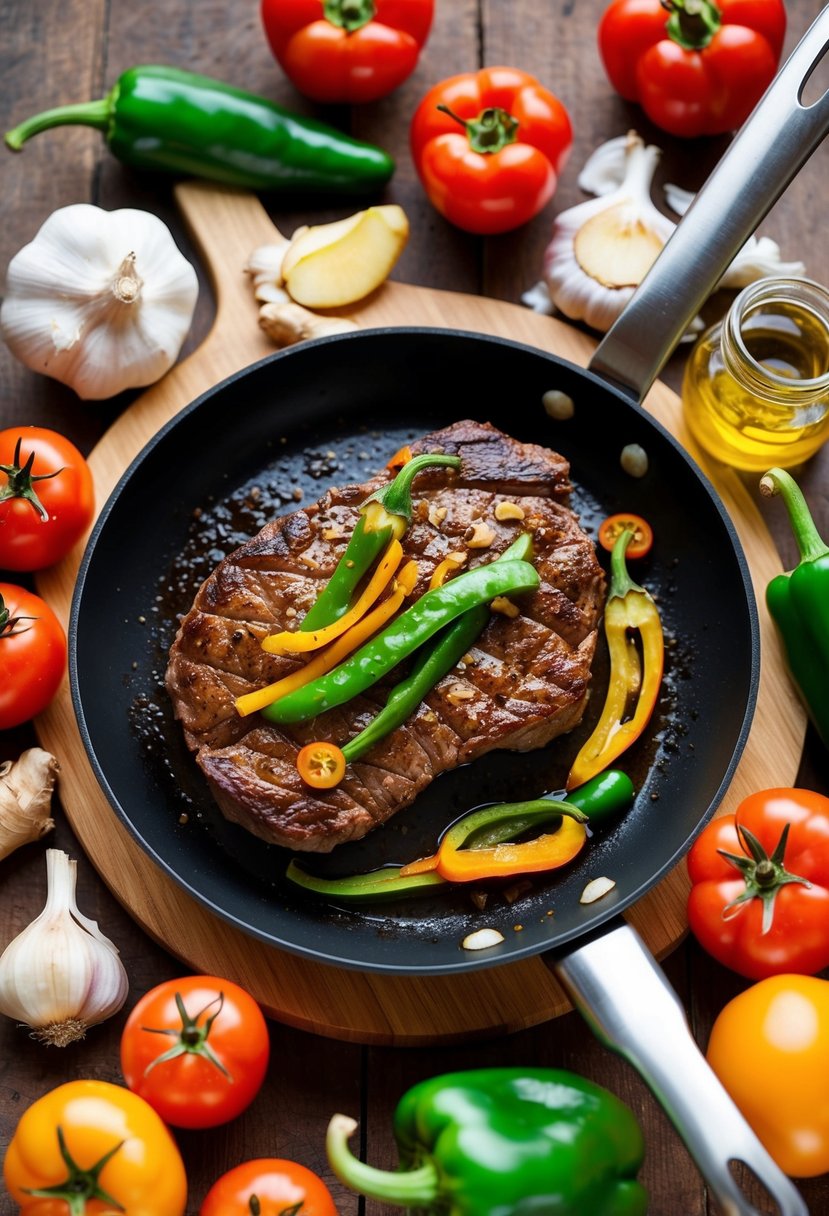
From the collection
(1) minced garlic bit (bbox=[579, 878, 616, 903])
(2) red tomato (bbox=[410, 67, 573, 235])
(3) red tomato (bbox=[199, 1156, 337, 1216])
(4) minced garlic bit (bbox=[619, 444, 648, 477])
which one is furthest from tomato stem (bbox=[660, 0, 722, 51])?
(3) red tomato (bbox=[199, 1156, 337, 1216])

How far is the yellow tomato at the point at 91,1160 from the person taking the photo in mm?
3307

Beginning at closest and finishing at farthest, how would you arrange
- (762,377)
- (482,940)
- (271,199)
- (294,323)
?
(482,940)
(762,377)
(294,323)
(271,199)

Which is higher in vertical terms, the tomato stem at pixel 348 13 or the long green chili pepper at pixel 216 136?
the tomato stem at pixel 348 13

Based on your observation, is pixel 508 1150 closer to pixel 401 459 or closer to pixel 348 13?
pixel 401 459

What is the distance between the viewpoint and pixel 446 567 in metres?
3.95

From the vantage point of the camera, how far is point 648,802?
161 inches

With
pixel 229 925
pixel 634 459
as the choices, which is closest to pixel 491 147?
pixel 634 459

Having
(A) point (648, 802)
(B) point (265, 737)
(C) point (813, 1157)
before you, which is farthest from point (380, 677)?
(C) point (813, 1157)

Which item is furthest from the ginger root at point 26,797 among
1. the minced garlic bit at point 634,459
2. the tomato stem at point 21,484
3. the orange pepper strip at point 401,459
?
the minced garlic bit at point 634,459

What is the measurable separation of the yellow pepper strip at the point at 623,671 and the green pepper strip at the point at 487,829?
8 cm

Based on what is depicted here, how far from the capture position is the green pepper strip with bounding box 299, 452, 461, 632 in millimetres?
3842

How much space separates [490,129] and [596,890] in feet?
9.16

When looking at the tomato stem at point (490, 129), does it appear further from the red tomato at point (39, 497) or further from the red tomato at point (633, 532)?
the red tomato at point (39, 497)

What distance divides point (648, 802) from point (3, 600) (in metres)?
2.27
